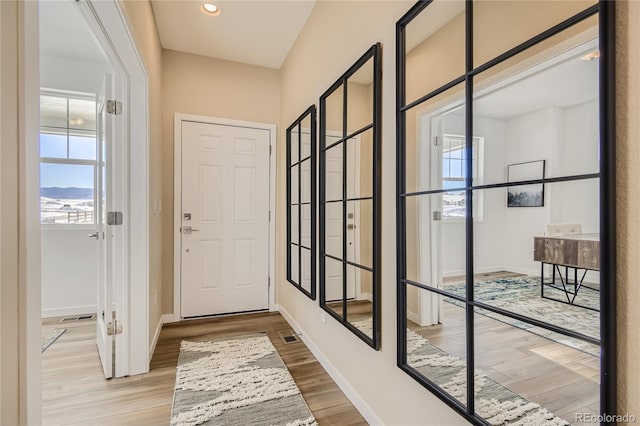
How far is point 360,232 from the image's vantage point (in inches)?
71.6

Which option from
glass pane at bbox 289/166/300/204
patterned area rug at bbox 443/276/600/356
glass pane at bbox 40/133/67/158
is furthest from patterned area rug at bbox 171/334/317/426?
glass pane at bbox 40/133/67/158

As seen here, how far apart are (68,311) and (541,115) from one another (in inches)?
171

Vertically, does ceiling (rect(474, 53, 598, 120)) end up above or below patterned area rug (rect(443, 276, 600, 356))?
above

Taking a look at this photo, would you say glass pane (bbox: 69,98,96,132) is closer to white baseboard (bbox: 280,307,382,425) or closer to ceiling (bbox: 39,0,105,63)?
ceiling (bbox: 39,0,105,63)

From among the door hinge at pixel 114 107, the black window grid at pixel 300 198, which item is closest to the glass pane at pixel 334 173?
the black window grid at pixel 300 198

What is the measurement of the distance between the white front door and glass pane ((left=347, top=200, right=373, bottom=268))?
1751 mm

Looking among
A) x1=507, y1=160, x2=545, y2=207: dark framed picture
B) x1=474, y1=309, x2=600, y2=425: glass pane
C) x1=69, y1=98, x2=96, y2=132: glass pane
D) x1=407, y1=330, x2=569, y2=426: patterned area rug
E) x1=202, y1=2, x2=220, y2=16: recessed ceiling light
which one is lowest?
x1=407, y1=330, x2=569, y2=426: patterned area rug

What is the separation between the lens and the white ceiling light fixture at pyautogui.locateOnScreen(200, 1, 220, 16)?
7.93 ft

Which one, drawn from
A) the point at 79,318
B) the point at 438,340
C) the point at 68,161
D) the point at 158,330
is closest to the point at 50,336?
the point at 79,318

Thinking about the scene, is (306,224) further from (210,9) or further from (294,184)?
(210,9)

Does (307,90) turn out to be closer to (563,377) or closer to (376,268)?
(376,268)

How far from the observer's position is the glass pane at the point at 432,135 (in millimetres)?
1174

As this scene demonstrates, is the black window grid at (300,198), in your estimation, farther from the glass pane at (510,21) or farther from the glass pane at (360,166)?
the glass pane at (510,21)

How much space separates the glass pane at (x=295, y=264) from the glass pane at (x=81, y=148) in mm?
2495
